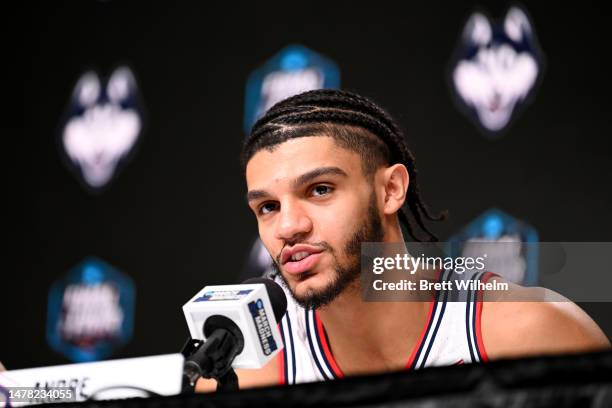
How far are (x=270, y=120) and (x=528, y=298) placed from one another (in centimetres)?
60

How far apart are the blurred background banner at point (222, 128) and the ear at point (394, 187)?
89cm

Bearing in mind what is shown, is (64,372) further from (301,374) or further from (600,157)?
(600,157)

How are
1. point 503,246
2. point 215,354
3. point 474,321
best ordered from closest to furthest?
1. point 215,354
2. point 474,321
3. point 503,246

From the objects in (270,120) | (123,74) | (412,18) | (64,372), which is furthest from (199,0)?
(64,372)

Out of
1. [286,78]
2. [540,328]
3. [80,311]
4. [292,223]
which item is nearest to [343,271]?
[292,223]

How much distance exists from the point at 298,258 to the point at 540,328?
1.48 feet

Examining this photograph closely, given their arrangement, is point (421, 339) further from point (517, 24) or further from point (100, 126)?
point (100, 126)

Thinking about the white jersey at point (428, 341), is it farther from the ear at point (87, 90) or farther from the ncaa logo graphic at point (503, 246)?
the ear at point (87, 90)

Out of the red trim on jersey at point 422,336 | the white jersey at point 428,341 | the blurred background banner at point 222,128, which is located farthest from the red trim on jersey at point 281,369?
the blurred background banner at point 222,128

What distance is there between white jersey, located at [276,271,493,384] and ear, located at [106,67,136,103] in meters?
1.58

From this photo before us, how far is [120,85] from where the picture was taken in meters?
2.67

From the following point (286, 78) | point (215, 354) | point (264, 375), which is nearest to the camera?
point (215, 354)

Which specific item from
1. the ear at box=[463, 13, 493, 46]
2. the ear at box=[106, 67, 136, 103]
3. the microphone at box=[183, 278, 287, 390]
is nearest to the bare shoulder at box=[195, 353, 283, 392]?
the microphone at box=[183, 278, 287, 390]

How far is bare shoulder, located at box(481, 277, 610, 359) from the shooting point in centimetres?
116
